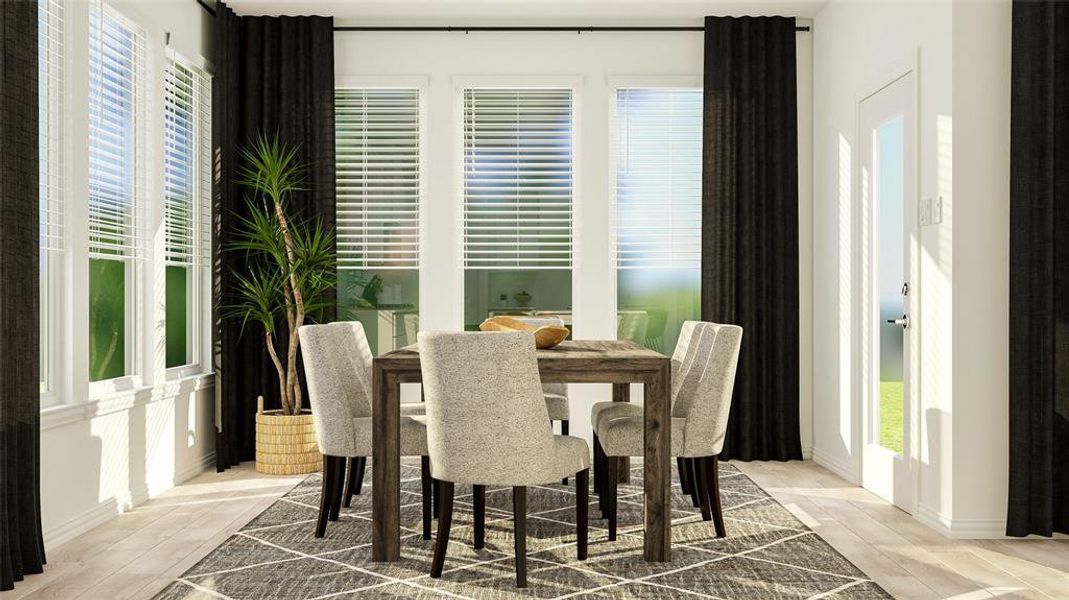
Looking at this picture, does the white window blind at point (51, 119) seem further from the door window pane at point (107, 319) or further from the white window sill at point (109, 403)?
the white window sill at point (109, 403)

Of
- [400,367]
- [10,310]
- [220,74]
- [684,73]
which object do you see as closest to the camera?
[10,310]

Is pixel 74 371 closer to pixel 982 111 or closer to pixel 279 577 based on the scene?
pixel 279 577

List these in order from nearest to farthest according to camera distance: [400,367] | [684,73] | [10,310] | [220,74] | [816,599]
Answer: [816,599] → [10,310] → [400,367] → [220,74] → [684,73]

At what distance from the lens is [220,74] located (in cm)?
531

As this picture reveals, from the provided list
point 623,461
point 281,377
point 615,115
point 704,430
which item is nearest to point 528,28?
point 615,115

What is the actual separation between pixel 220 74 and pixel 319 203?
991 millimetres

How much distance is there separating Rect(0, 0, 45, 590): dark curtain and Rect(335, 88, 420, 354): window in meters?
2.61

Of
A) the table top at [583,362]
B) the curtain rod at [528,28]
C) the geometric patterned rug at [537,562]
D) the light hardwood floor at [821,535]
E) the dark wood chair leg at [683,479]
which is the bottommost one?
the light hardwood floor at [821,535]

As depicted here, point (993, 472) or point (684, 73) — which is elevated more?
point (684, 73)

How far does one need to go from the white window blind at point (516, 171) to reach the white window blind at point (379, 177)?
0.38 meters

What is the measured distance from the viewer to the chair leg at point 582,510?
3209mm

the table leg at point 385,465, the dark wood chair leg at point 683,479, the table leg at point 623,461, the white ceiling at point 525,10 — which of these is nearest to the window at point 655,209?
the white ceiling at point 525,10

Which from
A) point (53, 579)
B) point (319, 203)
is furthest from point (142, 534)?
point (319, 203)

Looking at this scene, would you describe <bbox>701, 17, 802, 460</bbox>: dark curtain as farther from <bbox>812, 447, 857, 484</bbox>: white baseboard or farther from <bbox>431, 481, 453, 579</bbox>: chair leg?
<bbox>431, 481, 453, 579</bbox>: chair leg
